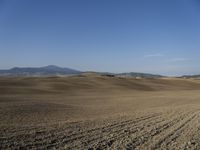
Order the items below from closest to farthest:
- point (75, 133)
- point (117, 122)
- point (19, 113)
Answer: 1. point (75, 133)
2. point (117, 122)
3. point (19, 113)

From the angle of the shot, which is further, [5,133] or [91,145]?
[5,133]

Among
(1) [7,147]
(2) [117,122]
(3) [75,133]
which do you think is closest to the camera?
(1) [7,147]

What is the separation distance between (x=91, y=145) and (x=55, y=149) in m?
1.22

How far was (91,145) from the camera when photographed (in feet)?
35.6

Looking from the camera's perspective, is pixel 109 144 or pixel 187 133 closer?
pixel 109 144

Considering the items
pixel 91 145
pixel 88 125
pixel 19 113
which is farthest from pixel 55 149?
pixel 19 113

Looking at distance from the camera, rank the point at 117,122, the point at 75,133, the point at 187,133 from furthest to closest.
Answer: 1. the point at 117,122
2. the point at 187,133
3. the point at 75,133

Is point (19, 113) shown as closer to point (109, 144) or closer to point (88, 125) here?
point (88, 125)

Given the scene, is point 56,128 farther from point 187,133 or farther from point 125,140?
point 187,133

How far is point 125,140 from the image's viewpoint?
11.8 metres

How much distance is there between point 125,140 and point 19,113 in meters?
9.47

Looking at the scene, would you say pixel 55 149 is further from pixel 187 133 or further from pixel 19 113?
pixel 19 113

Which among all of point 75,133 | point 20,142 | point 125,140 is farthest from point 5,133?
point 125,140

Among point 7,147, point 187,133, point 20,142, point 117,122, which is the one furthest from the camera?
point 117,122
